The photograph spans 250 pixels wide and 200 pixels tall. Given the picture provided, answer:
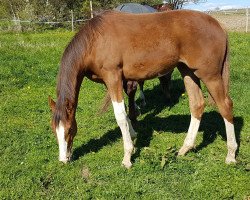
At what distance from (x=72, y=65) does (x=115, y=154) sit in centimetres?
150

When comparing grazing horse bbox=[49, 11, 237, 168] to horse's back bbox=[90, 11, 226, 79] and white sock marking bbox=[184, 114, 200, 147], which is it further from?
white sock marking bbox=[184, 114, 200, 147]

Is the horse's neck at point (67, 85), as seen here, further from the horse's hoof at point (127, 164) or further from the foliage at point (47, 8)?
the foliage at point (47, 8)

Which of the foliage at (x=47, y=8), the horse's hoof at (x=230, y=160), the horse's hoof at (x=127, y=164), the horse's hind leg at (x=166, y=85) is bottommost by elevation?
the foliage at (x=47, y=8)

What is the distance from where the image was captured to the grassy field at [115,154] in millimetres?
4566

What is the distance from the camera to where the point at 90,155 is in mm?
5578

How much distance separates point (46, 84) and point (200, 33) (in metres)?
5.71

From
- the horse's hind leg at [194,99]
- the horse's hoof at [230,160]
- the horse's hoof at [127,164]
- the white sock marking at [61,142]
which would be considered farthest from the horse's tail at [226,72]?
the white sock marking at [61,142]

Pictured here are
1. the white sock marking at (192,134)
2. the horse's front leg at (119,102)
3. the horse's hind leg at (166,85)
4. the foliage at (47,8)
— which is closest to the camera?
the horse's front leg at (119,102)

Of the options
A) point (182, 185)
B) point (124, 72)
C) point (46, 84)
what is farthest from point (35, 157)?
point (46, 84)

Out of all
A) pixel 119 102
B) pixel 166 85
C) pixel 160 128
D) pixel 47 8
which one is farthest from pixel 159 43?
pixel 47 8

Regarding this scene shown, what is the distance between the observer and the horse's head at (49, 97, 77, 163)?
4984 millimetres

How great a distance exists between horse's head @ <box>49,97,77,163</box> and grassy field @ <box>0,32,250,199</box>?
0.23 m

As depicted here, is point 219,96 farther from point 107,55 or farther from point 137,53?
point 107,55

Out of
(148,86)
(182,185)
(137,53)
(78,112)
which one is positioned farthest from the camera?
(148,86)
